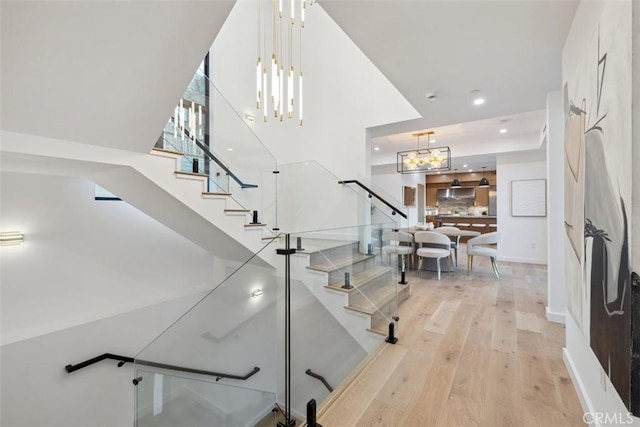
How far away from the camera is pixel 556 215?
3.08m

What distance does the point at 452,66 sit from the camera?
2777 millimetres

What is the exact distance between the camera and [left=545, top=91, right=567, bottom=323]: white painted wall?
3055 mm

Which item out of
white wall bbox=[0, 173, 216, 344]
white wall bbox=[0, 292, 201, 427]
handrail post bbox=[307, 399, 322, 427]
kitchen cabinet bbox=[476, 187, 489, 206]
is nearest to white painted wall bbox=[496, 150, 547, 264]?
kitchen cabinet bbox=[476, 187, 489, 206]

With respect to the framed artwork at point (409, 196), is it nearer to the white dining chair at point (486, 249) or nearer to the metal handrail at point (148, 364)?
the white dining chair at point (486, 249)

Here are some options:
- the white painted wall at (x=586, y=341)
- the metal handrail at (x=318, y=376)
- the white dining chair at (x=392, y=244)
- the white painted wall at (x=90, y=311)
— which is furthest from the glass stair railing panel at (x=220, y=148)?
the white painted wall at (x=586, y=341)

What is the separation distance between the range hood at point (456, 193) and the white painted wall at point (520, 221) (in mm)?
4958

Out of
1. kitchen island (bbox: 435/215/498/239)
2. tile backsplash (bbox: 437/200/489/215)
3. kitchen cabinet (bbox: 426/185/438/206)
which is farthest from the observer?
kitchen cabinet (bbox: 426/185/438/206)

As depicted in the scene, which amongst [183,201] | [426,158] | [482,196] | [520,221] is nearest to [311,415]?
[183,201]

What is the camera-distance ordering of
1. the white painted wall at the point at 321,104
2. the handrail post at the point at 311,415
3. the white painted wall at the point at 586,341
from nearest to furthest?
the white painted wall at the point at 586,341
the handrail post at the point at 311,415
the white painted wall at the point at 321,104

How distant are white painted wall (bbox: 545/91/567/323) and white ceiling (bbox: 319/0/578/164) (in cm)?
50

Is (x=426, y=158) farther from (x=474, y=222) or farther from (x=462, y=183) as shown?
(x=462, y=183)

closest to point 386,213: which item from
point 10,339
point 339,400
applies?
point 339,400

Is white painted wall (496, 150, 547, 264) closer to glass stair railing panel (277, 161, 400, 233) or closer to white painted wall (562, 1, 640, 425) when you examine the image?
glass stair railing panel (277, 161, 400, 233)

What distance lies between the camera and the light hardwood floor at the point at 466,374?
176cm
